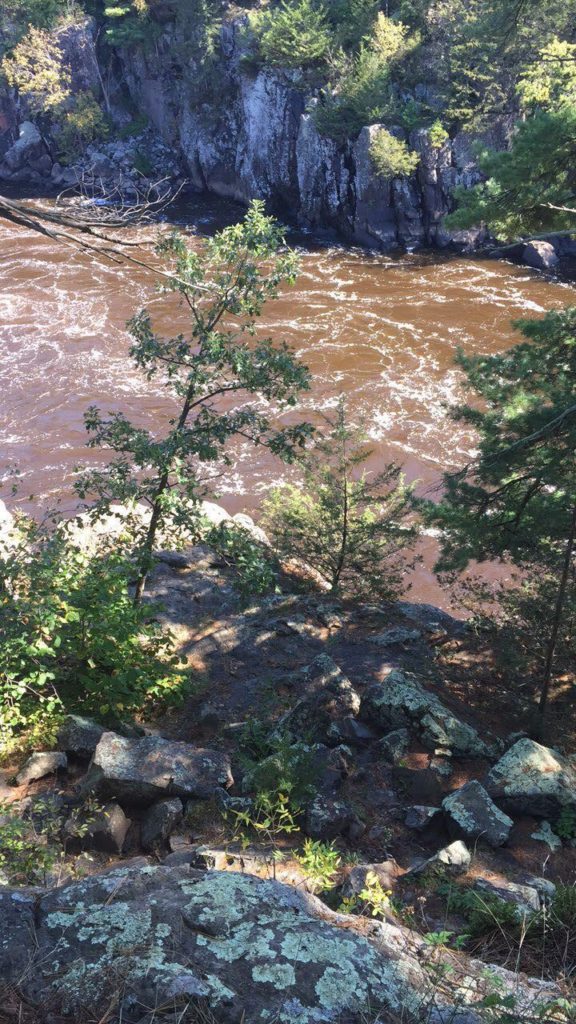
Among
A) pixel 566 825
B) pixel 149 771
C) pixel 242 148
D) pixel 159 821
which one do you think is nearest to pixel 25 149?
pixel 242 148

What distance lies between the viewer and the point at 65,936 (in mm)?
2902

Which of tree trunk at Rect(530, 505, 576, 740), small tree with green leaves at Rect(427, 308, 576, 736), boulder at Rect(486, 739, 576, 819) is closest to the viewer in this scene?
boulder at Rect(486, 739, 576, 819)

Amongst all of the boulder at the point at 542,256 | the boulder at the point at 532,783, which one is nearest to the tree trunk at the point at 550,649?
the boulder at the point at 532,783

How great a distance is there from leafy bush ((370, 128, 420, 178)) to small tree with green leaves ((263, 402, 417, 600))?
21.0 m

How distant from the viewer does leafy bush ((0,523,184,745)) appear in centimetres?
538

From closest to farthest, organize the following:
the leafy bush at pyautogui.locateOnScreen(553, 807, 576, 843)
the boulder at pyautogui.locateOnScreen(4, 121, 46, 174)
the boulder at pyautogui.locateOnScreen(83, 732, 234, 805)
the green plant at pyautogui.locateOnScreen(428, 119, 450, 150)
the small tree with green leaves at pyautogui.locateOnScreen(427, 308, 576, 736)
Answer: the boulder at pyautogui.locateOnScreen(83, 732, 234, 805)
the leafy bush at pyautogui.locateOnScreen(553, 807, 576, 843)
the small tree with green leaves at pyautogui.locateOnScreen(427, 308, 576, 736)
the green plant at pyautogui.locateOnScreen(428, 119, 450, 150)
the boulder at pyautogui.locateOnScreen(4, 121, 46, 174)

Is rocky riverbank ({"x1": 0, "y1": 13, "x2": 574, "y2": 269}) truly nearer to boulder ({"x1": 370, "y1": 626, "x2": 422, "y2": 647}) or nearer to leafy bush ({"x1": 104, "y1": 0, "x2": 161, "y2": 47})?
leafy bush ({"x1": 104, "y1": 0, "x2": 161, "y2": 47})

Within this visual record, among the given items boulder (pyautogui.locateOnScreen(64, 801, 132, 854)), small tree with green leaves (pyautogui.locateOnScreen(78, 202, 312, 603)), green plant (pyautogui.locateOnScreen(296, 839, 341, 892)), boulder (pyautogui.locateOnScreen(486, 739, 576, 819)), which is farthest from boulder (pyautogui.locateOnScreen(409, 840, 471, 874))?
small tree with green leaves (pyautogui.locateOnScreen(78, 202, 312, 603))

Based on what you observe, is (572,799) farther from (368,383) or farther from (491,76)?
(491,76)

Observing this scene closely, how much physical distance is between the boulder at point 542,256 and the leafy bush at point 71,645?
26306 millimetres

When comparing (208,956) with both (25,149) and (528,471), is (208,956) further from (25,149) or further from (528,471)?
(25,149)

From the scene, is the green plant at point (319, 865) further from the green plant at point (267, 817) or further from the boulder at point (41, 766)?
the boulder at point (41, 766)

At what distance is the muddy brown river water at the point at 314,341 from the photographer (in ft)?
62.1

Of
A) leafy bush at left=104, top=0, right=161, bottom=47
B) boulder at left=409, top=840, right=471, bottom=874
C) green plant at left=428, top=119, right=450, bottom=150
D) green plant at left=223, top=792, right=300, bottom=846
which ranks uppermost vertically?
leafy bush at left=104, top=0, right=161, bottom=47
